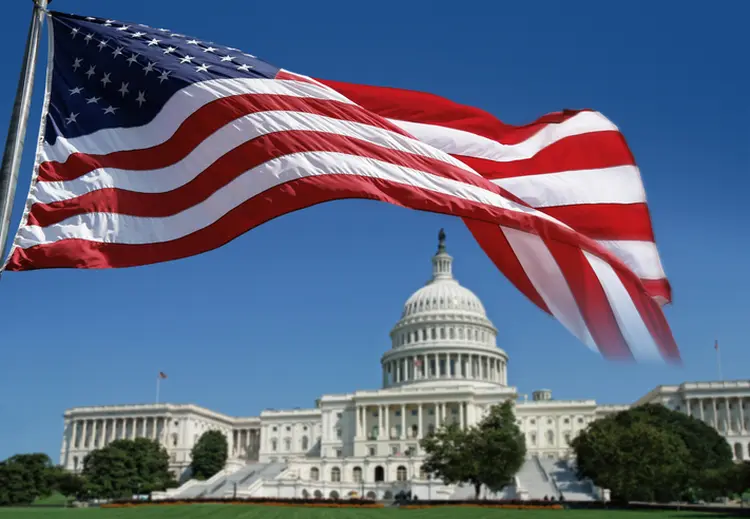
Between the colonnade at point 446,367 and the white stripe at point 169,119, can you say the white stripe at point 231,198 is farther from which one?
the colonnade at point 446,367

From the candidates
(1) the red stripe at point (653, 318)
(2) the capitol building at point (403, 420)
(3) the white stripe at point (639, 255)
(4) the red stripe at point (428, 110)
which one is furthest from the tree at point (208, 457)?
(1) the red stripe at point (653, 318)

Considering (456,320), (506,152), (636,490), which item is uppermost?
(456,320)

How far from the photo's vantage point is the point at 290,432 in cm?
16738

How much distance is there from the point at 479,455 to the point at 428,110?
259ft

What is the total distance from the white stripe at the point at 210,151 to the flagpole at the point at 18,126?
5.41ft

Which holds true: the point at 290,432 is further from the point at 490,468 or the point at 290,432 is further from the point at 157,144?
the point at 157,144

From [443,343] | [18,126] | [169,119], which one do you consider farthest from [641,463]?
[443,343]

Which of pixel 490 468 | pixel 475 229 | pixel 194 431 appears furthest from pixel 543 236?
pixel 194 431

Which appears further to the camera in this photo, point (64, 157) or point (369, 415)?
point (369, 415)

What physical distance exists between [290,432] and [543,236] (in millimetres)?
160402

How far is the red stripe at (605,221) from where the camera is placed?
13.9 metres

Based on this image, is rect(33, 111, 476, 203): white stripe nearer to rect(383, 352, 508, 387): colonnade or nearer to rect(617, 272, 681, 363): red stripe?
rect(617, 272, 681, 363): red stripe

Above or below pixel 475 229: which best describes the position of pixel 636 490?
below

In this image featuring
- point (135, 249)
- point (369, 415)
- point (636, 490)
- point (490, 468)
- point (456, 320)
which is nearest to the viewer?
point (135, 249)
